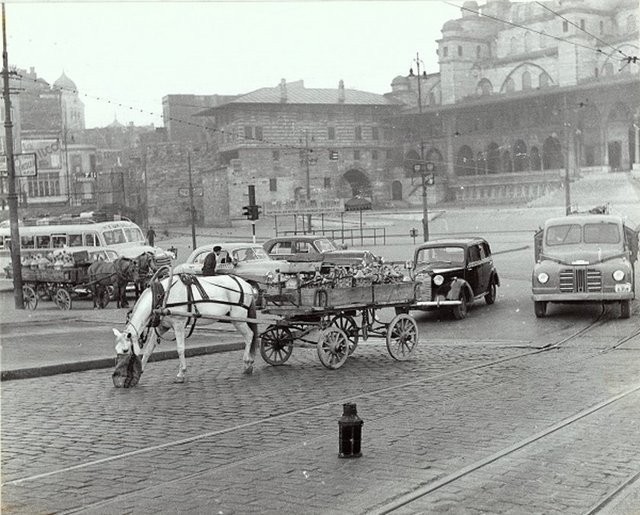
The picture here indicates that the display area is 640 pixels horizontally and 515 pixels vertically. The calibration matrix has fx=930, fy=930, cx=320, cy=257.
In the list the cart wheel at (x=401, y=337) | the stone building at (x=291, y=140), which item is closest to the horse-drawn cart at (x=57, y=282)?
the cart wheel at (x=401, y=337)

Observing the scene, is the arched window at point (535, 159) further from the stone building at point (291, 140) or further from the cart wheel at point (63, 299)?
the cart wheel at point (63, 299)

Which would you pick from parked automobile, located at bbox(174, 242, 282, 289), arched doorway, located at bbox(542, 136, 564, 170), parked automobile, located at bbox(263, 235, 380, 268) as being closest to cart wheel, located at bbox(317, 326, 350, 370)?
parked automobile, located at bbox(174, 242, 282, 289)

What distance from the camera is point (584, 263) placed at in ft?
57.9

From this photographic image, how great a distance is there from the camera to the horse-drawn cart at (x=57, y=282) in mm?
24641

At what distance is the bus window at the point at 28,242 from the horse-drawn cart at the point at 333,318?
20.0m

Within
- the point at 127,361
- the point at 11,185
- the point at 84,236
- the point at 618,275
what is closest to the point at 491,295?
the point at 618,275

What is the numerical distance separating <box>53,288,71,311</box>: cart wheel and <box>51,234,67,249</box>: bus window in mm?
5953

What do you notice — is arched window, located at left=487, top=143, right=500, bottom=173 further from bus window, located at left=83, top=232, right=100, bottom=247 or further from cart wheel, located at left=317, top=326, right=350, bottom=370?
cart wheel, located at left=317, top=326, right=350, bottom=370

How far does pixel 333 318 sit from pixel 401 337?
3.83 ft

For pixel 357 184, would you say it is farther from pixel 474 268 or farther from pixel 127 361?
pixel 127 361

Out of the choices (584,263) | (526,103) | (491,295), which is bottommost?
(491,295)

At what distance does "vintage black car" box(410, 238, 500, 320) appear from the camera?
18.9 m

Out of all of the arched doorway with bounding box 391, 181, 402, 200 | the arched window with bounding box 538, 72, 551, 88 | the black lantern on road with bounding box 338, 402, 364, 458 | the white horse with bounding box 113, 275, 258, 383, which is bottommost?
the black lantern on road with bounding box 338, 402, 364, 458

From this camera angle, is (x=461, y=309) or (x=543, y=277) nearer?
(x=543, y=277)
